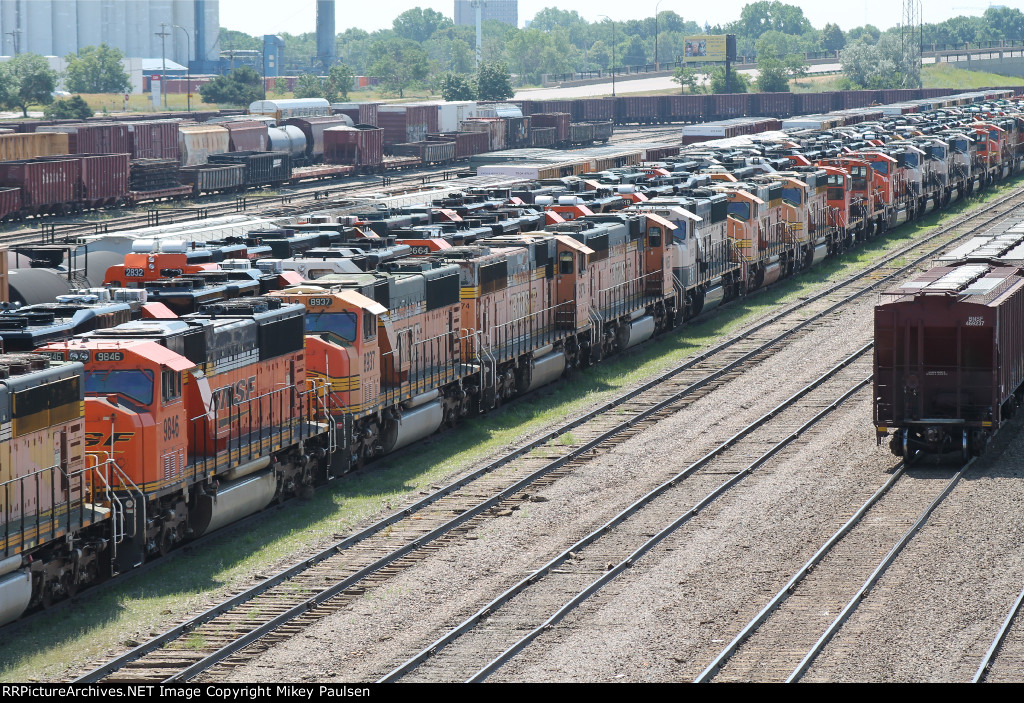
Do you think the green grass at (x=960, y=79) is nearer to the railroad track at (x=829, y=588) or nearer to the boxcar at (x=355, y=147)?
the boxcar at (x=355, y=147)

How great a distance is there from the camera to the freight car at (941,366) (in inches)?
1014

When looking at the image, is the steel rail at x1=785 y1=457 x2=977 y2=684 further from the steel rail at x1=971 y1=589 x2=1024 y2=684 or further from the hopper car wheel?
the hopper car wheel

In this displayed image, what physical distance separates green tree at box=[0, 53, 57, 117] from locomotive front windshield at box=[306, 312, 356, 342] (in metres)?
120

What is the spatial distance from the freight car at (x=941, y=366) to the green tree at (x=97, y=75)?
150873mm

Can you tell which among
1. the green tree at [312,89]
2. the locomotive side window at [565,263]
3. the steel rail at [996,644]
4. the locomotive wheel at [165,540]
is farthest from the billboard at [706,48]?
the steel rail at [996,644]

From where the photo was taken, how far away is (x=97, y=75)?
541 feet

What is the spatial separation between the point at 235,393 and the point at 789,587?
9358 mm

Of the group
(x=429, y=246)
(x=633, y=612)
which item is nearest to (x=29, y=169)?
(x=429, y=246)

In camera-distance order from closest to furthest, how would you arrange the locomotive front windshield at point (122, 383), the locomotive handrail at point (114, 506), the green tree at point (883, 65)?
1. the locomotive handrail at point (114, 506)
2. the locomotive front windshield at point (122, 383)
3. the green tree at point (883, 65)

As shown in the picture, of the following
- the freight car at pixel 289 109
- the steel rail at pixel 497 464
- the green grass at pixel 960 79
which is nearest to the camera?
the steel rail at pixel 497 464

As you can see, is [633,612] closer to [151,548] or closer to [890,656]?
[890,656]

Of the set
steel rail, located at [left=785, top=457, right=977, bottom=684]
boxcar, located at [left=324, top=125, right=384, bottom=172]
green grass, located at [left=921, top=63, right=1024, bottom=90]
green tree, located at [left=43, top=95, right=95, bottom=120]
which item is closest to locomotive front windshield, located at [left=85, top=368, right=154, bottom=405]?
steel rail, located at [left=785, top=457, right=977, bottom=684]

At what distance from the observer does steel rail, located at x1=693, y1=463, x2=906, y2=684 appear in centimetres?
1666

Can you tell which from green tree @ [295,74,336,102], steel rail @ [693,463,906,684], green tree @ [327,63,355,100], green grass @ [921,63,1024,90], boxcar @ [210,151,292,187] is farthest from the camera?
green grass @ [921,63,1024,90]
